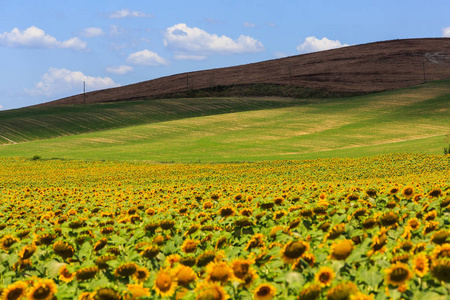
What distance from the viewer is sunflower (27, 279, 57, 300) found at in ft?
11.1

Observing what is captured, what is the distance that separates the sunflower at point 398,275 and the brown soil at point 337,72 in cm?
8158

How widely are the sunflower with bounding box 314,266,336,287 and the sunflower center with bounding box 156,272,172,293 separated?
0.96 m

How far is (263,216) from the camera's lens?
602 cm

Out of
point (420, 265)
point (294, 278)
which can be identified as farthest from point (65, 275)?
point (420, 265)

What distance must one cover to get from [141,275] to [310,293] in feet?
4.45

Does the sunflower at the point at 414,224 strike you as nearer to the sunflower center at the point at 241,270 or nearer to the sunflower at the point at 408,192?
the sunflower center at the point at 241,270

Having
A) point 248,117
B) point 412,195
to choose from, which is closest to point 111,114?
point 248,117

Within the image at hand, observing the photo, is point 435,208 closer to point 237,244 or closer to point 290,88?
point 237,244

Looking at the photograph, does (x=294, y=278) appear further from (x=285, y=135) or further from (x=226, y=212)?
(x=285, y=135)

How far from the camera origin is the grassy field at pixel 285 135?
4359cm

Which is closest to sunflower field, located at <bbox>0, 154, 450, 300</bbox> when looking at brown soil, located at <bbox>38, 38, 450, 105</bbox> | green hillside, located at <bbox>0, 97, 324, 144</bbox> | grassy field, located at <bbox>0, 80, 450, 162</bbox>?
grassy field, located at <bbox>0, 80, 450, 162</bbox>

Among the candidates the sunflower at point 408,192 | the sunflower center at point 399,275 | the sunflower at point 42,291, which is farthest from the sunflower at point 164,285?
the sunflower at point 408,192

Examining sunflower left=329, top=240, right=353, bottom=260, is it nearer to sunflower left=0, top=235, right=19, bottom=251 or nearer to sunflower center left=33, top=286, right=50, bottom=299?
sunflower center left=33, top=286, right=50, bottom=299

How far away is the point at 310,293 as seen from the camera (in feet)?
9.71
